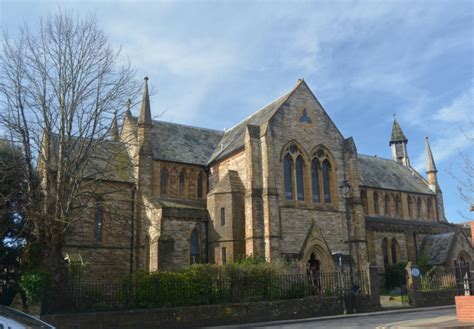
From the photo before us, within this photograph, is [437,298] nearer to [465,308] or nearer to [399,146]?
[465,308]

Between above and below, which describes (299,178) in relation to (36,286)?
above

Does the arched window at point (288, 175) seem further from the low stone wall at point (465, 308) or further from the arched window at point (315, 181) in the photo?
the low stone wall at point (465, 308)

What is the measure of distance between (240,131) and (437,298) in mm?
17091

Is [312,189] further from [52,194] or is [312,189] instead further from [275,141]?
[52,194]

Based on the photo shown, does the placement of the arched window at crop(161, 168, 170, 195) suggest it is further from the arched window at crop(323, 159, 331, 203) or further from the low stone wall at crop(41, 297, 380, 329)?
the low stone wall at crop(41, 297, 380, 329)

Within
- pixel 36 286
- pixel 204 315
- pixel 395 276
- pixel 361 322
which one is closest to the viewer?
pixel 36 286

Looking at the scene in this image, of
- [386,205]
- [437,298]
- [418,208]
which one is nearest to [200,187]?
[437,298]

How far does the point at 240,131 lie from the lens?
34875 millimetres

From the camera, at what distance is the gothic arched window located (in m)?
31.1

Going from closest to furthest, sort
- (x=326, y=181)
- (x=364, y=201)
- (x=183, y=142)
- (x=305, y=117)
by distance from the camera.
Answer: (x=305, y=117)
(x=326, y=181)
(x=183, y=142)
(x=364, y=201)

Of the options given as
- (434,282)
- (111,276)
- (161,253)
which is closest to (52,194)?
(161,253)

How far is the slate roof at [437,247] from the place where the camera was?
119ft

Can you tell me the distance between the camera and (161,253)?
1017 inches

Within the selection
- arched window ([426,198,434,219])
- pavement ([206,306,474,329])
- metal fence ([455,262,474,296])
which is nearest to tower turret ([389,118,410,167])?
arched window ([426,198,434,219])
